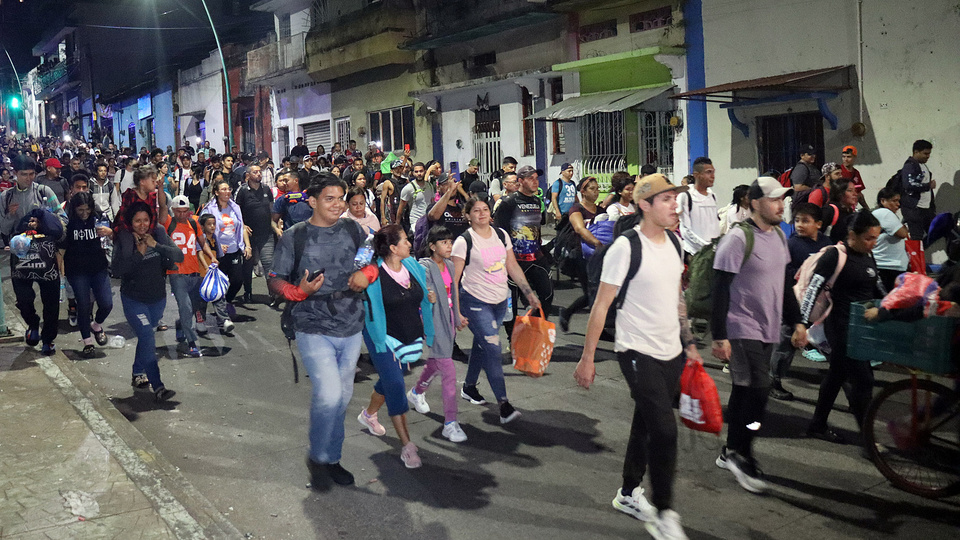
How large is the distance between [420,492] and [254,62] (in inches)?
1226

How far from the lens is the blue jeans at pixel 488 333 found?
268 inches

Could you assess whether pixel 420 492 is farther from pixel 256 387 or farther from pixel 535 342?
pixel 256 387

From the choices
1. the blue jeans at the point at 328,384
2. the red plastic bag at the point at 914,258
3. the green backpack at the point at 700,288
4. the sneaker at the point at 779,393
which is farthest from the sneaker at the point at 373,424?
the red plastic bag at the point at 914,258

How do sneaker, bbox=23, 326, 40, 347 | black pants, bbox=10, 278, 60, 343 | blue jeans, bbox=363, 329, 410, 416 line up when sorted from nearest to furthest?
blue jeans, bbox=363, 329, 410, 416 < black pants, bbox=10, 278, 60, 343 < sneaker, bbox=23, 326, 40, 347

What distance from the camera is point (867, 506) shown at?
5.02m

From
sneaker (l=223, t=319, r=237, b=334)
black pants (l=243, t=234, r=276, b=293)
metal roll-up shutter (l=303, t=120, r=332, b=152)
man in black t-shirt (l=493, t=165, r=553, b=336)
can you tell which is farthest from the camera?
metal roll-up shutter (l=303, t=120, r=332, b=152)

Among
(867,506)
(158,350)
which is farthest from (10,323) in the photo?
(867,506)

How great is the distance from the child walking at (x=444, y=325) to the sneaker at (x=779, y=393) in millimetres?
2751

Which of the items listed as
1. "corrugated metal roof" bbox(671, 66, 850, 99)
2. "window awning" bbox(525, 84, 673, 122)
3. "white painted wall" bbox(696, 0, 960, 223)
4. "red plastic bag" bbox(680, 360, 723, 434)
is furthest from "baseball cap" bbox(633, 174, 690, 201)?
"window awning" bbox(525, 84, 673, 122)

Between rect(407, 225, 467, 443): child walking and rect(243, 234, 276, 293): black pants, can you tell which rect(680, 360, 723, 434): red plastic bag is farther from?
rect(243, 234, 276, 293): black pants

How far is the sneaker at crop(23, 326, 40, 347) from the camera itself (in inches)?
374

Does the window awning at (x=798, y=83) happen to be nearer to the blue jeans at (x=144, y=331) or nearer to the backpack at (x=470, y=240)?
the backpack at (x=470, y=240)

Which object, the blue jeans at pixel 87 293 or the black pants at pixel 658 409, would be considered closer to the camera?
the black pants at pixel 658 409

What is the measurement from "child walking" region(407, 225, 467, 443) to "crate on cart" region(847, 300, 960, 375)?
267 cm
